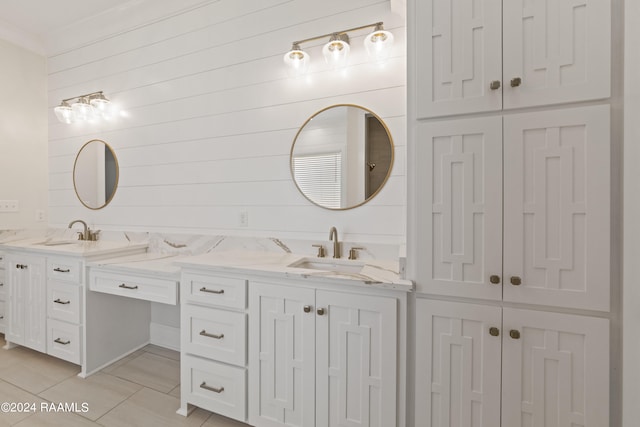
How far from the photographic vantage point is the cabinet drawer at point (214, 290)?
1524 mm

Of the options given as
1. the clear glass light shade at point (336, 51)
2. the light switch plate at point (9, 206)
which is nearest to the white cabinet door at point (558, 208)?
the clear glass light shade at point (336, 51)

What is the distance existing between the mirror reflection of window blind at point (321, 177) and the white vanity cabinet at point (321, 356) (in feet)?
2.33

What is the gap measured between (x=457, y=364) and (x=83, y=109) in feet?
11.4

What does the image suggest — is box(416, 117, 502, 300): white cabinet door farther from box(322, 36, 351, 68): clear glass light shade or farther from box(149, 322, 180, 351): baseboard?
box(149, 322, 180, 351): baseboard

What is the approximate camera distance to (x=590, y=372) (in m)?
1.03

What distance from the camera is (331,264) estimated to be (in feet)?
5.98

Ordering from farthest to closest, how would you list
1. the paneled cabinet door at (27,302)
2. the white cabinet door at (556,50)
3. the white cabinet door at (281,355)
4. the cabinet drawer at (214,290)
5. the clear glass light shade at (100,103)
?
the clear glass light shade at (100,103), the paneled cabinet door at (27,302), the cabinet drawer at (214,290), the white cabinet door at (281,355), the white cabinet door at (556,50)

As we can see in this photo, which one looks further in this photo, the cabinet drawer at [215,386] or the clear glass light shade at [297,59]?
the clear glass light shade at [297,59]

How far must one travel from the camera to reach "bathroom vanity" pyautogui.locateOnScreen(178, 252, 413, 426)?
4.17 feet

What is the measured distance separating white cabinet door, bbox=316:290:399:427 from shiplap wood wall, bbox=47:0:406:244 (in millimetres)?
608

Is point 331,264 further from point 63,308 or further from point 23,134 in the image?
point 23,134

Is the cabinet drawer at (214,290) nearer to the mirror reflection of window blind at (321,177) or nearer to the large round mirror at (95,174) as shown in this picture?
the mirror reflection of window blind at (321,177)

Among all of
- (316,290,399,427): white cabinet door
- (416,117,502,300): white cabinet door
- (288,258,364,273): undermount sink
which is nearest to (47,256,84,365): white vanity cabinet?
(288,258,364,273): undermount sink

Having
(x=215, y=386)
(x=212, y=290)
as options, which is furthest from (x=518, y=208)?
(x=215, y=386)
